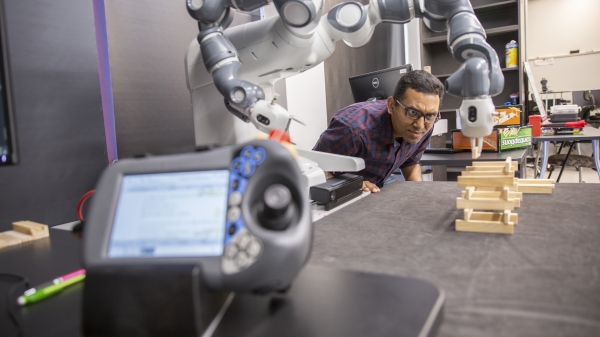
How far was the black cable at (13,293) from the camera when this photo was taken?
0.42 m

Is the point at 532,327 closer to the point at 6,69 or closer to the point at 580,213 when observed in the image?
the point at 580,213

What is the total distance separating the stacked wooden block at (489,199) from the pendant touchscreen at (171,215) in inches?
19.6

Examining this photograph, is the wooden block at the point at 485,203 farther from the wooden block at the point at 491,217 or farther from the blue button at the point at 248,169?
the blue button at the point at 248,169

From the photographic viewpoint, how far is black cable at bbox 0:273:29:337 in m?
0.42

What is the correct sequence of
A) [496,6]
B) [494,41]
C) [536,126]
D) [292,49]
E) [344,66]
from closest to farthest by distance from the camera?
[292,49] → [344,66] → [536,126] → [496,6] → [494,41]

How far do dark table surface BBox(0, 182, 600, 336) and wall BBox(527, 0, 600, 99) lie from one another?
5710mm

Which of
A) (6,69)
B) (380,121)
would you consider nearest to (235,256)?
(6,69)

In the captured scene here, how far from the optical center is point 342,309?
40cm

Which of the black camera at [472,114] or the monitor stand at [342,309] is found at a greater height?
the black camera at [472,114]

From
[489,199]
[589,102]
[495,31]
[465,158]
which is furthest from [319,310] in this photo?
[589,102]

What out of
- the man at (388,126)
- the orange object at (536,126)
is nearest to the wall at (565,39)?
the orange object at (536,126)

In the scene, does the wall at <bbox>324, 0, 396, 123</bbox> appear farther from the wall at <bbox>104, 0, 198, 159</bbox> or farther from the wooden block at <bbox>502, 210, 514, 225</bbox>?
the wooden block at <bbox>502, 210, 514, 225</bbox>

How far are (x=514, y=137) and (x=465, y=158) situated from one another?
→ 0.43 meters

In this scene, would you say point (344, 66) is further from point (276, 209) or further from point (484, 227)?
point (276, 209)
